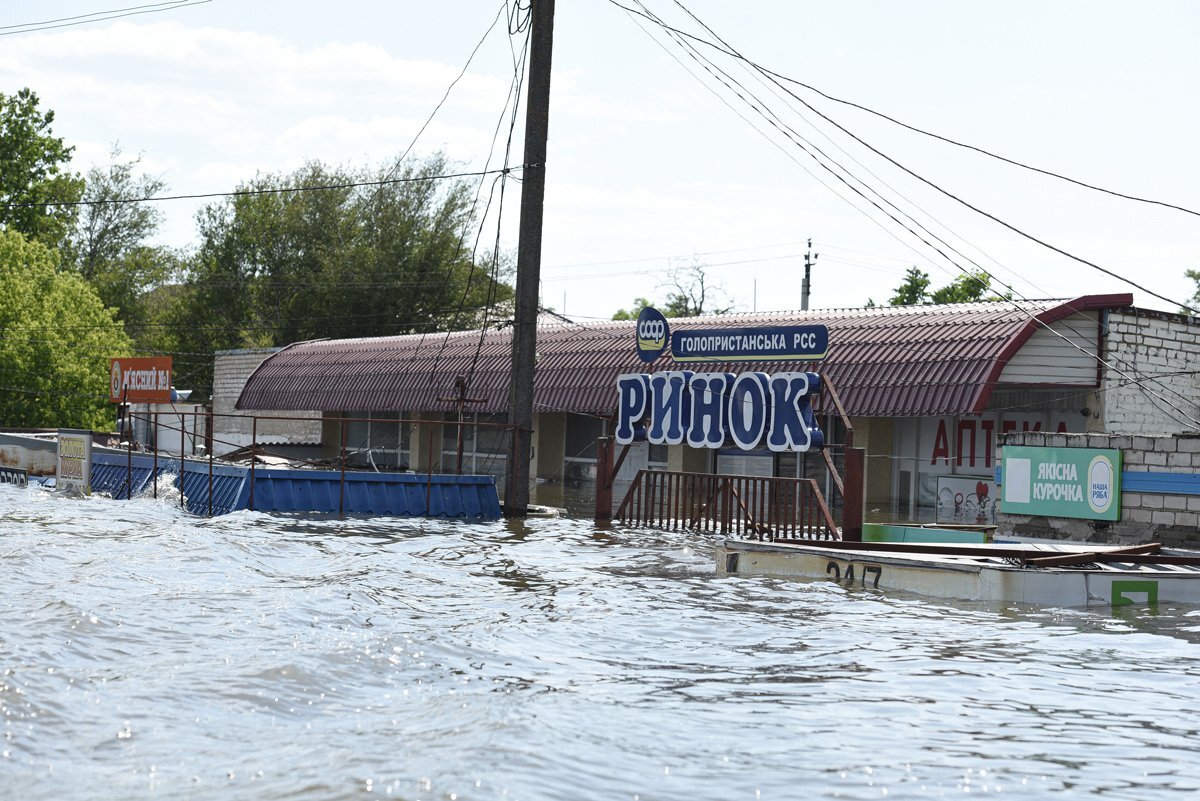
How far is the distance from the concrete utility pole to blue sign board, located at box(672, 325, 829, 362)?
303cm

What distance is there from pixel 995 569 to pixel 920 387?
12579 millimetres

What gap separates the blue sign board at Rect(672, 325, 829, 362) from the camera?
2220 centimetres

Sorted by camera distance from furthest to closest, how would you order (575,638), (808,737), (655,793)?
(575,638)
(808,737)
(655,793)

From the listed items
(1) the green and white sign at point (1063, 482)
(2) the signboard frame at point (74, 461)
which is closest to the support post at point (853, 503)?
(1) the green and white sign at point (1063, 482)

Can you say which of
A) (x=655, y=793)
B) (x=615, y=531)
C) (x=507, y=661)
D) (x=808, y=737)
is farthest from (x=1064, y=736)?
(x=615, y=531)

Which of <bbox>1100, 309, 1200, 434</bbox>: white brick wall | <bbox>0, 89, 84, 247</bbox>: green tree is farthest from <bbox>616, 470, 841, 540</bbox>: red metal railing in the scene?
<bbox>0, 89, 84, 247</bbox>: green tree

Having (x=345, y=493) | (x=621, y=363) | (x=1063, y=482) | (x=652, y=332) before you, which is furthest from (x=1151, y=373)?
(x=345, y=493)

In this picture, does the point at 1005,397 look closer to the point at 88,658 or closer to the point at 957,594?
the point at 957,594

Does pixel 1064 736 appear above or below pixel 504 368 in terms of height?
below

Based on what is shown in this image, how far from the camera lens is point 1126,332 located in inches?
992

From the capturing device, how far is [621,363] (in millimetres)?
33344

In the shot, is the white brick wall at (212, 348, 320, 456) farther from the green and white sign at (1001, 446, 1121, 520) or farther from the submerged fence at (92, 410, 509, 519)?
the green and white sign at (1001, 446, 1121, 520)

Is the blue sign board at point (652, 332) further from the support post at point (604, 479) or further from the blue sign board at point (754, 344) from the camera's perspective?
the support post at point (604, 479)

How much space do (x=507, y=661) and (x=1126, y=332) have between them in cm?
1933
